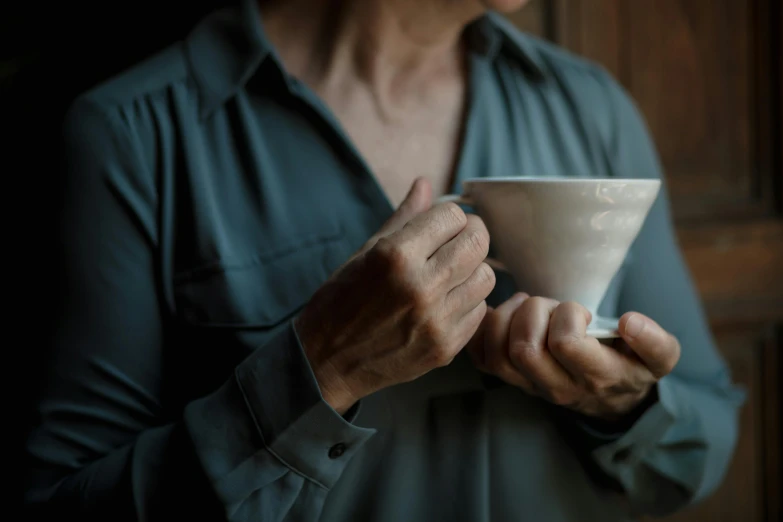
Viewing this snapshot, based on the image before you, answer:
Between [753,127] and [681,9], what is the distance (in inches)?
10.5

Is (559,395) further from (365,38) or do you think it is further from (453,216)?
(365,38)

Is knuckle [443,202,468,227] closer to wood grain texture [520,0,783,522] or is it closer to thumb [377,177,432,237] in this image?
thumb [377,177,432,237]

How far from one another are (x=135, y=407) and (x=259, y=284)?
0.16m

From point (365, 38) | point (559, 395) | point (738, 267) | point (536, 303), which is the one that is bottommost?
point (738, 267)

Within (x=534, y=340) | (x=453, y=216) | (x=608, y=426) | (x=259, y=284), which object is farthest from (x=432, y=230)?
(x=608, y=426)

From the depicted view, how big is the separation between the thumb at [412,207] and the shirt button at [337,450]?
178mm

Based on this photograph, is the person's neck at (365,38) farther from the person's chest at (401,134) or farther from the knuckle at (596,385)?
the knuckle at (596,385)

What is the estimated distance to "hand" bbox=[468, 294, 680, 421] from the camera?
1.76ft

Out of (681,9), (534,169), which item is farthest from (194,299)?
(681,9)

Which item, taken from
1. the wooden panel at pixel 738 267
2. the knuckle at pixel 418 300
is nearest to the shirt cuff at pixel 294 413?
the knuckle at pixel 418 300

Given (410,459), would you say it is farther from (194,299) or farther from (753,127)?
(753,127)

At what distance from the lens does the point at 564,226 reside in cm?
54

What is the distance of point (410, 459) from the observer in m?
0.66

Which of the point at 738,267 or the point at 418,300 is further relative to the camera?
the point at 738,267
